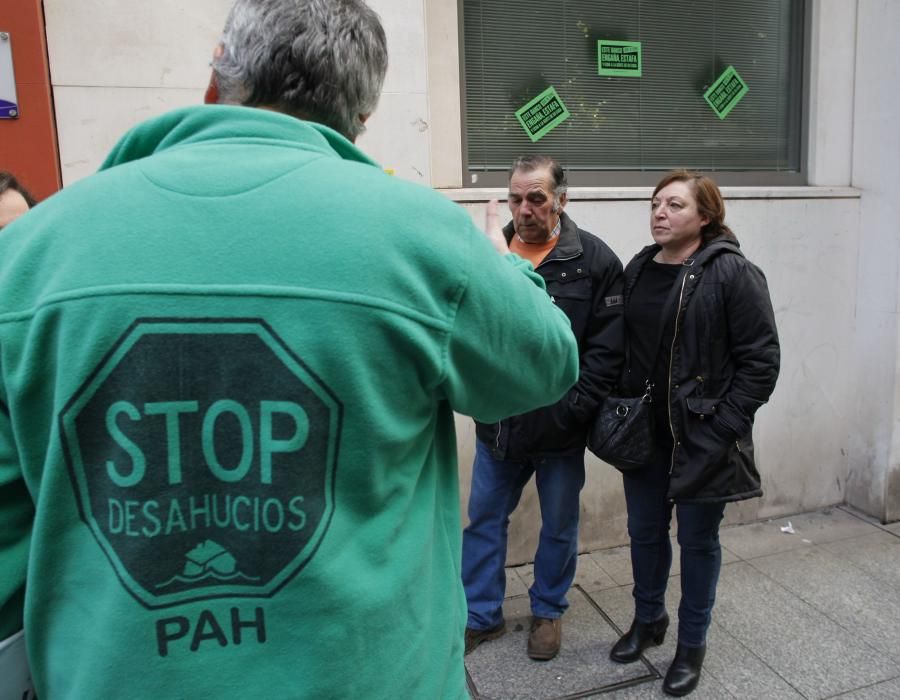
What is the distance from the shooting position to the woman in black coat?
267 centimetres

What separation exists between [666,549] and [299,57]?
103 inches

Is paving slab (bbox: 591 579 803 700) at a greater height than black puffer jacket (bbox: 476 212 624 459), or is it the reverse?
black puffer jacket (bbox: 476 212 624 459)

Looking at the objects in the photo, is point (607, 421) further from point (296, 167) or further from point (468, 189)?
point (296, 167)

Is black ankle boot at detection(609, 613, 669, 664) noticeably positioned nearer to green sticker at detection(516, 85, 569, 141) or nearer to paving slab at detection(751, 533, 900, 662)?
paving slab at detection(751, 533, 900, 662)

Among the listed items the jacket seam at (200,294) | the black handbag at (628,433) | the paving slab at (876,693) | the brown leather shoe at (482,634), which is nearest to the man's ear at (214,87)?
the jacket seam at (200,294)

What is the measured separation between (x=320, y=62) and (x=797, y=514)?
446 cm

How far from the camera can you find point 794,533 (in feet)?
14.1

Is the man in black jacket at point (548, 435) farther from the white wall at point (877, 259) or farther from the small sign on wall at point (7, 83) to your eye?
the white wall at point (877, 259)

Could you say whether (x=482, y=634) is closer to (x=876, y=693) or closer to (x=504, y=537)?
(x=504, y=537)

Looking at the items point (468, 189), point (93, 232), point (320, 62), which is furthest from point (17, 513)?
point (468, 189)

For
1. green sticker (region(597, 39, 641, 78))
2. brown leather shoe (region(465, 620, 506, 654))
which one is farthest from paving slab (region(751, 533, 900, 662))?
green sticker (region(597, 39, 641, 78))

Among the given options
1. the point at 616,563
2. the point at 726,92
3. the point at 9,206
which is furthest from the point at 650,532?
the point at 726,92

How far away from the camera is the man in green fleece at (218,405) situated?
34.4 inches

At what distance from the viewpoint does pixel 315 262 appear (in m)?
0.90
